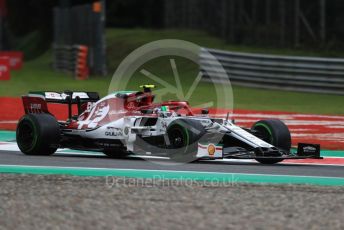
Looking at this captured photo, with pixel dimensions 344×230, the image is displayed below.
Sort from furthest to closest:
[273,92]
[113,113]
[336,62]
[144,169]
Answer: [273,92], [336,62], [113,113], [144,169]

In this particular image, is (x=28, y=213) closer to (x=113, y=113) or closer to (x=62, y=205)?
(x=62, y=205)

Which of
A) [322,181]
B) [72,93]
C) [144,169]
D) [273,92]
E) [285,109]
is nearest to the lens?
[322,181]

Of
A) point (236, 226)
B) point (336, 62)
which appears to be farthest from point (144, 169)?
point (336, 62)

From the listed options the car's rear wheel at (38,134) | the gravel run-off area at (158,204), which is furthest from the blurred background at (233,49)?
the gravel run-off area at (158,204)

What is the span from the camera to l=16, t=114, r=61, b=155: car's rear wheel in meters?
13.1

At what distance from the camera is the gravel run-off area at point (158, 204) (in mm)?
8070

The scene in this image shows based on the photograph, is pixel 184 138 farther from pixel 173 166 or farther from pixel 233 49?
pixel 233 49

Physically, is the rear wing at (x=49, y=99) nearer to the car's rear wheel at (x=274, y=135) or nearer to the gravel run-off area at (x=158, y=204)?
the car's rear wheel at (x=274, y=135)

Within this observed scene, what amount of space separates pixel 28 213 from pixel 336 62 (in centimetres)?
1772

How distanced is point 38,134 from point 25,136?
481mm

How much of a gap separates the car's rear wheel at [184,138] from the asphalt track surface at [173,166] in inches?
6.0

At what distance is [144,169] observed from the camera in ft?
39.2

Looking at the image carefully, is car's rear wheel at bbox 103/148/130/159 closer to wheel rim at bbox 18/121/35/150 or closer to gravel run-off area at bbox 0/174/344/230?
wheel rim at bbox 18/121/35/150

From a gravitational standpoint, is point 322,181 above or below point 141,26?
below
